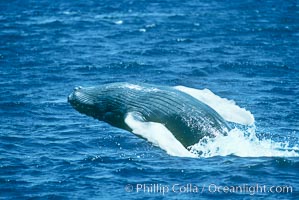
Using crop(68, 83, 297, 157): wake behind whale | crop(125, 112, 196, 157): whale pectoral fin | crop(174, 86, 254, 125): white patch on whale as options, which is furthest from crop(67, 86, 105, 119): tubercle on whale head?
crop(174, 86, 254, 125): white patch on whale

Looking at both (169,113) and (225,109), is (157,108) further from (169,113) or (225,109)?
(225,109)

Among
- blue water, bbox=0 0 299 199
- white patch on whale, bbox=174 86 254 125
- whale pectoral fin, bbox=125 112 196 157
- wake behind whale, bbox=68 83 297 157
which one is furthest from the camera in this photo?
white patch on whale, bbox=174 86 254 125

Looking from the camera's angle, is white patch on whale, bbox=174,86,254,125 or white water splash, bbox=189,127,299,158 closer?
white water splash, bbox=189,127,299,158

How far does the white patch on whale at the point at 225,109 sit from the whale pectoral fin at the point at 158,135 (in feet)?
7.00

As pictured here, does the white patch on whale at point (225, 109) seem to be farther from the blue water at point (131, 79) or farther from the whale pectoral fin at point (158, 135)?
the whale pectoral fin at point (158, 135)

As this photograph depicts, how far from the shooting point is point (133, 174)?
18781 mm

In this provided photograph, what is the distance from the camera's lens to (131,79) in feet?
111

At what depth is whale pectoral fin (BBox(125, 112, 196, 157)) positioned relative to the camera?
18.1m

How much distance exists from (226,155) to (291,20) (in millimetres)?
35180

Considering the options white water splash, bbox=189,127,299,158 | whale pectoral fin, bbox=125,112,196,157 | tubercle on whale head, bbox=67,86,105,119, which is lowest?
white water splash, bbox=189,127,299,158

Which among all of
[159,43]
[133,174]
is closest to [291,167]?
[133,174]

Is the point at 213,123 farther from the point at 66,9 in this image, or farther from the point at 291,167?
the point at 66,9

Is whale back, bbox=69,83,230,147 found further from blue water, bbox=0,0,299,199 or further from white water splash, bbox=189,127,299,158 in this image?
blue water, bbox=0,0,299,199

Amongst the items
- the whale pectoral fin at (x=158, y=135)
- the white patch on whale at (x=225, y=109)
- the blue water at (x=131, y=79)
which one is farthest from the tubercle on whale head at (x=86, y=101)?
the white patch on whale at (x=225, y=109)
